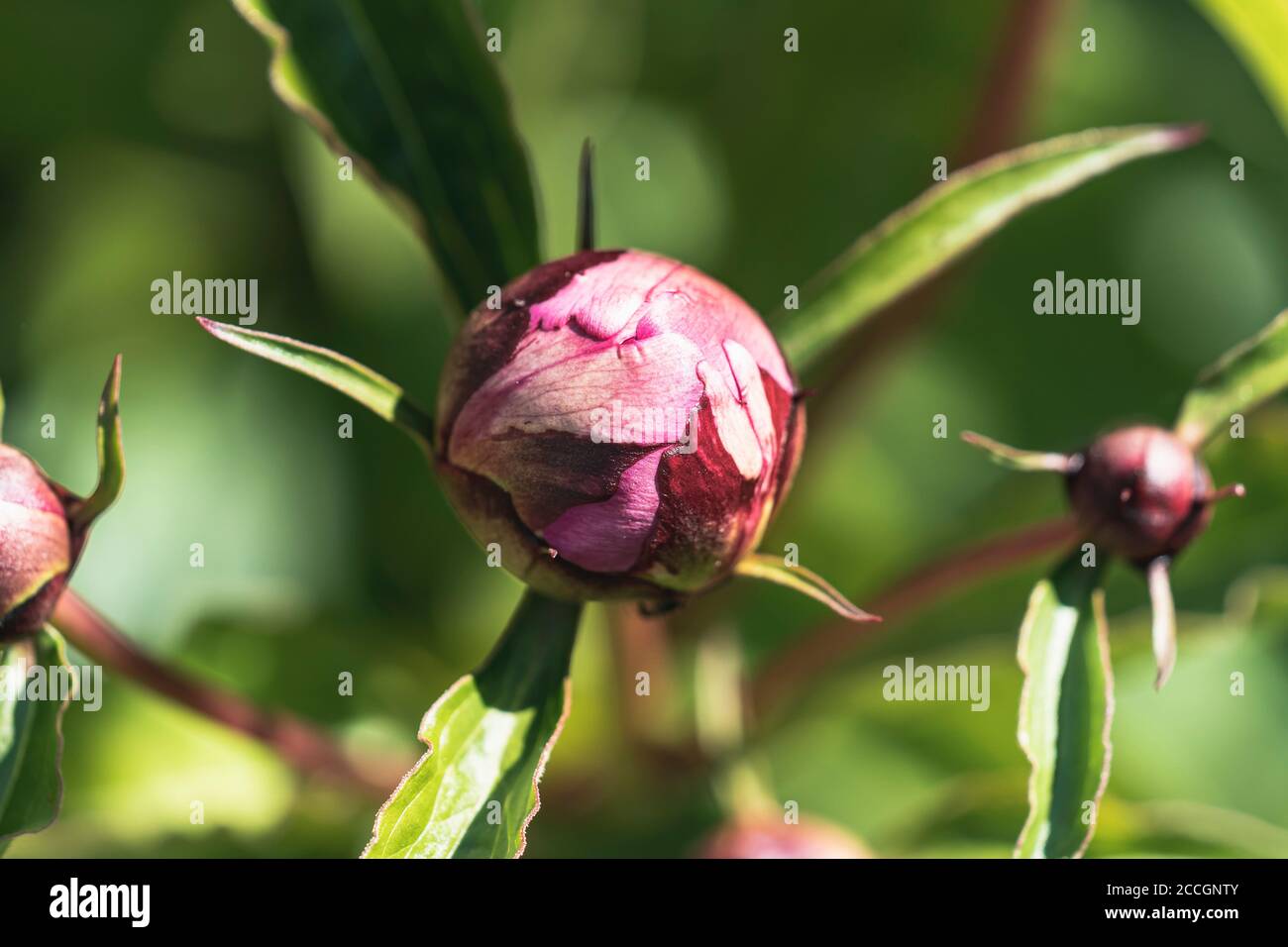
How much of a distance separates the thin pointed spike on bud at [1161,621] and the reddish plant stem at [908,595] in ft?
0.23

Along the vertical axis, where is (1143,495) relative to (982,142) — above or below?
below

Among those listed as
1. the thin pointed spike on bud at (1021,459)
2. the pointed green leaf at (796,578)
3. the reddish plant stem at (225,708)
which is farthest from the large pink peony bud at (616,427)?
the reddish plant stem at (225,708)

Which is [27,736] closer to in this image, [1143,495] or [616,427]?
[616,427]

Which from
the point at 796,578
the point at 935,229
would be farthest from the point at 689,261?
the point at 796,578

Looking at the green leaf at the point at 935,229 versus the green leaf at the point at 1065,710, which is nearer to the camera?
the green leaf at the point at 1065,710

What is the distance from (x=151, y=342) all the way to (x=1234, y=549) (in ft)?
5.01

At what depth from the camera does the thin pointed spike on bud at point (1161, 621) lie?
1.00 metres

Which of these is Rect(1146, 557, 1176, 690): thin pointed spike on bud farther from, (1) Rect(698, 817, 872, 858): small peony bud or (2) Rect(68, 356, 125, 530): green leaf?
(2) Rect(68, 356, 125, 530): green leaf

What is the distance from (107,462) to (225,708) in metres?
0.42

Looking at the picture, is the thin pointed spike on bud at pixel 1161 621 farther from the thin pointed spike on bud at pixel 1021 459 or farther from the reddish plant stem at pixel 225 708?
the reddish plant stem at pixel 225 708

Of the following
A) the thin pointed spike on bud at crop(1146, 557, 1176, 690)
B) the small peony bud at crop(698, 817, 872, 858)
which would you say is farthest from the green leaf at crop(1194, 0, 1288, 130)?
the small peony bud at crop(698, 817, 872, 858)

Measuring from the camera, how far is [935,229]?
3.53ft

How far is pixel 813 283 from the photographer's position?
3.60 feet

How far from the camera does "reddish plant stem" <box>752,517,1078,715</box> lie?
1.22m
